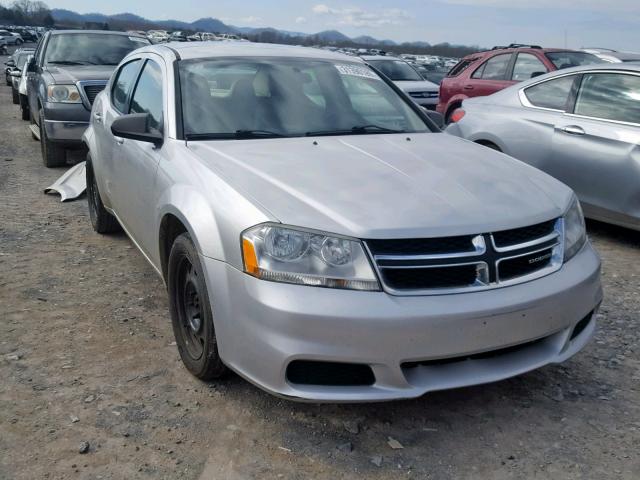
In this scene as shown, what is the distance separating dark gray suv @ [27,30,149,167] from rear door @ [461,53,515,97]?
17.1ft

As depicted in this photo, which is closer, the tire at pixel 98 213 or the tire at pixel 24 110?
the tire at pixel 98 213

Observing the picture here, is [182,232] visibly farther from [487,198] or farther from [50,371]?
[487,198]

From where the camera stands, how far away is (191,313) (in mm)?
3402

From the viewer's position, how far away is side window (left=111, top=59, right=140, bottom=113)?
4.91 metres

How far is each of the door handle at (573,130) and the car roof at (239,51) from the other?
7.18 ft

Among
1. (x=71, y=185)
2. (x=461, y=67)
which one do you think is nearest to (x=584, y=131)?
(x=71, y=185)

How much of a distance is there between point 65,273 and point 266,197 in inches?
106

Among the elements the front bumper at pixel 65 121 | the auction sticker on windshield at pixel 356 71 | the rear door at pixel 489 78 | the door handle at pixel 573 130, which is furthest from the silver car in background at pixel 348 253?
the rear door at pixel 489 78

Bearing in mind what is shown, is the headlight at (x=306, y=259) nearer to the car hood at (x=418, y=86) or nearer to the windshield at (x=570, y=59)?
the windshield at (x=570, y=59)

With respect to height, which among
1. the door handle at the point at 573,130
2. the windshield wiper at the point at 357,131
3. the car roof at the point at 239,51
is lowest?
the door handle at the point at 573,130

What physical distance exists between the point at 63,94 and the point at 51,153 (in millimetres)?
794

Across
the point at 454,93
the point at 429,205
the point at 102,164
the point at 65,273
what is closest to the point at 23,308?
the point at 65,273

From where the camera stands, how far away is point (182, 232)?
11.7 ft

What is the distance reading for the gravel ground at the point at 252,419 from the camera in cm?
279
